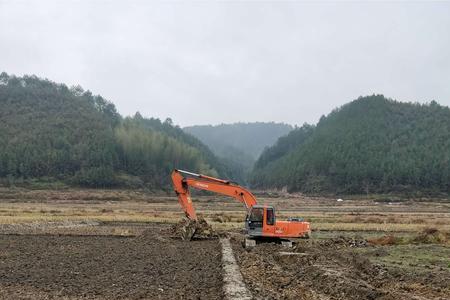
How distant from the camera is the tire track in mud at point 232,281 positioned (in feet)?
46.5

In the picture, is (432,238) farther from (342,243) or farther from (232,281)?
(232,281)

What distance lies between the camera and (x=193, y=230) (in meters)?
33.0

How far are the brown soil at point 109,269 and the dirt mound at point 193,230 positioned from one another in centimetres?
117

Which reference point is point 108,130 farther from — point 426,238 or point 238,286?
point 238,286

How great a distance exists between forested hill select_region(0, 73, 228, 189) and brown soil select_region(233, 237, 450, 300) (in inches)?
4717

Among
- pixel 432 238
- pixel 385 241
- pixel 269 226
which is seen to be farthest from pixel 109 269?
pixel 432 238

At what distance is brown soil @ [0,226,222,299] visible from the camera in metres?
15.5

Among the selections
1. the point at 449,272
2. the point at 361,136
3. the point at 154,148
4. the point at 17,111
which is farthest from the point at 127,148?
the point at 449,272

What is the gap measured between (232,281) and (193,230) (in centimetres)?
1657

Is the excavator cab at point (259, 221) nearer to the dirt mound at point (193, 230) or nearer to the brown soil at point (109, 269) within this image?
the brown soil at point (109, 269)

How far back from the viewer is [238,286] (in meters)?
15.7

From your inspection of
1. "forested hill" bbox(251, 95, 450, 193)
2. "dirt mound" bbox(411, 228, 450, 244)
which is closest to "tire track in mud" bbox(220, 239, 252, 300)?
"dirt mound" bbox(411, 228, 450, 244)

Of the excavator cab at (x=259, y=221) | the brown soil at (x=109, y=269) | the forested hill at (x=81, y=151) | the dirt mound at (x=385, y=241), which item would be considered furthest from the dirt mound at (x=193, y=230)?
the forested hill at (x=81, y=151)

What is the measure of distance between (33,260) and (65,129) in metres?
159
